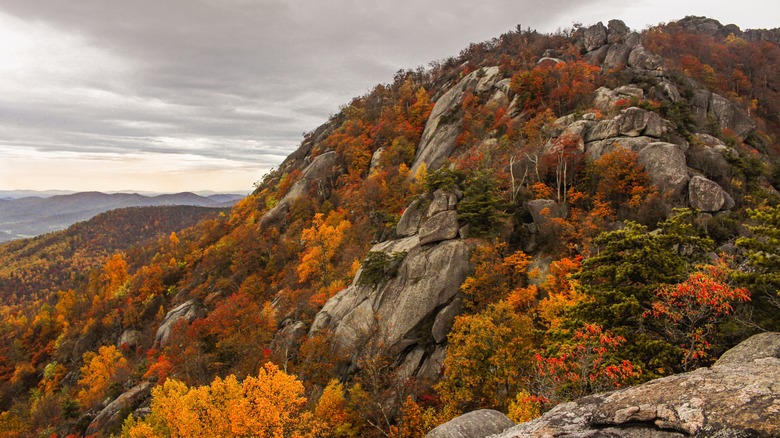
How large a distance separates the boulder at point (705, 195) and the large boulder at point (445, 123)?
1304 inches

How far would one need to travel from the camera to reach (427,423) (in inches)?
901

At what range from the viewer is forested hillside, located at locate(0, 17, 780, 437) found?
16656mm

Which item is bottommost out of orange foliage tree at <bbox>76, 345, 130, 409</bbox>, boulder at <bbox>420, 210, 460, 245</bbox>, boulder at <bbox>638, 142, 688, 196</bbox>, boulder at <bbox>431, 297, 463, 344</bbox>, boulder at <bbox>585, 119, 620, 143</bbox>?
orange foliage tree at <bbox>76, 345, 130, 409</bbox>

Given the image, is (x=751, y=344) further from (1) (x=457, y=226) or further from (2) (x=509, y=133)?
(2) (x=509, y=133)

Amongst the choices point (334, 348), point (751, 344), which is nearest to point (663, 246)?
point (751, 344)

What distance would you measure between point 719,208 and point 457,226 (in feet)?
70.3

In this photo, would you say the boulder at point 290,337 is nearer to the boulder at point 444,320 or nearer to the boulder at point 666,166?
the boulder at point 444,320

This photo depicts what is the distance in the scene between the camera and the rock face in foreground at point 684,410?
255 inches

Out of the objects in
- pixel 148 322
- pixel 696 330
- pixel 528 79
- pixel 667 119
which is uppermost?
pixel 528 79

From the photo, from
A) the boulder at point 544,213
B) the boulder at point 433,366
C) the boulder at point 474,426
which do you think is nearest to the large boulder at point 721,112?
the boulder at point 544,213

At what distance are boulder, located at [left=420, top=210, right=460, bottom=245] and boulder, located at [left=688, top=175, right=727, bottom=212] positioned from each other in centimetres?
1976

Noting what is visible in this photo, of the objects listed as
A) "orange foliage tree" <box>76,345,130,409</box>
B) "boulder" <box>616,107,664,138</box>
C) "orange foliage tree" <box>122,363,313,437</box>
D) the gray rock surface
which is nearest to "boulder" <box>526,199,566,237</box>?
"boulder" <box>616,107,664,138</box>

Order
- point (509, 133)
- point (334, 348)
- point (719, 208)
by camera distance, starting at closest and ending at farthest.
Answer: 1. point (719, 208)
2. point (334, 348)
3. point (509, 133)

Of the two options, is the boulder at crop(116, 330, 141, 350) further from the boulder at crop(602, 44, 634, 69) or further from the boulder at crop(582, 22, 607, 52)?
the boulder at crop(582, 22, 607, 52)
